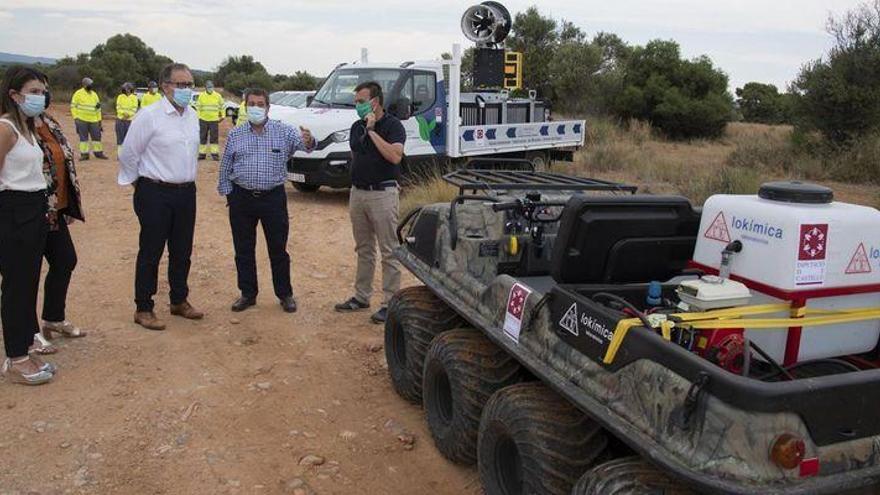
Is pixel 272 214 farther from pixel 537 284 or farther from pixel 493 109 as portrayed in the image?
pixel 493 109

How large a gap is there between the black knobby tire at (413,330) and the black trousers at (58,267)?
2.21 metres

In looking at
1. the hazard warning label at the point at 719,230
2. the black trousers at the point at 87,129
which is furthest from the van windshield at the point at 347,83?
the hazard warning label at the point at 719,230

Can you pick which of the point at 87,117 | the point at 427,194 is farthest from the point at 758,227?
the point at 87,117

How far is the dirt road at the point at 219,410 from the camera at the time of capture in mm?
3604

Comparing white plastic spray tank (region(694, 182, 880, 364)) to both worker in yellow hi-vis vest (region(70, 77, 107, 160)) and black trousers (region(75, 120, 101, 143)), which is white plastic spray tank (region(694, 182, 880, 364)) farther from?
black trousers (region(75, 120, 101, 143))

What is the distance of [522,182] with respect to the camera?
441cm

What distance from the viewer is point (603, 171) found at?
47.9 feet

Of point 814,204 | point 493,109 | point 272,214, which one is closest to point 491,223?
point 814,204

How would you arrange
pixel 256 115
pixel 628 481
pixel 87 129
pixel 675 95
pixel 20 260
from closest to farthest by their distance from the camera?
pixel 628 481 < pixel 20 260 < pixel 256 115 < pixel 87 129 < pixel 675 95

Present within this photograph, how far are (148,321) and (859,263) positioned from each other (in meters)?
4.66

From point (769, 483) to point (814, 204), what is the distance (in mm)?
1204

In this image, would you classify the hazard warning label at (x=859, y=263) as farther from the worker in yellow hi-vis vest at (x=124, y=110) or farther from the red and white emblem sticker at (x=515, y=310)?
the worker in yellow hi-vis vest at (x=124, y=110)

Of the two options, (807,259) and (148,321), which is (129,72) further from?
(807,259)

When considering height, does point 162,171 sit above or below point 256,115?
below
